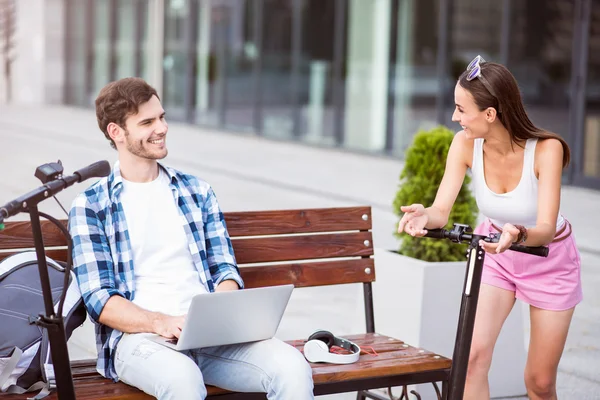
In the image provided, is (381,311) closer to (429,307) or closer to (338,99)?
(429,307)

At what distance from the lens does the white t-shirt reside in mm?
3588

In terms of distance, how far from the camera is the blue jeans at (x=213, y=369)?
3.25 m

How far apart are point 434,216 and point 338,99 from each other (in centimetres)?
1399

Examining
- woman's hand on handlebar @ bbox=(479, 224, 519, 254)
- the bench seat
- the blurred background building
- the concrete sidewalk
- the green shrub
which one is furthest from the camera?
the blurred background building

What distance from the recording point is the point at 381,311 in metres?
4.80

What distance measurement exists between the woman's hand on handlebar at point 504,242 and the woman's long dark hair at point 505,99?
1.76 ft

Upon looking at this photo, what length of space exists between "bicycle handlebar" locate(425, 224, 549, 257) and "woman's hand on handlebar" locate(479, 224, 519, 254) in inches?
0.7

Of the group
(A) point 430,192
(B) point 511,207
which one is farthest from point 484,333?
(A) point 430,192

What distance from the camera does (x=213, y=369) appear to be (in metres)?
3.50

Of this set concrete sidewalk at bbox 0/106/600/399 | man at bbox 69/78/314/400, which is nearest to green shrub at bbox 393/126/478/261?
concrete sidewalk at bbox 0/106/600/399

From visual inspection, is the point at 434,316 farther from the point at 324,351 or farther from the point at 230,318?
the point at 230,318

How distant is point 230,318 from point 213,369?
26 centimetres

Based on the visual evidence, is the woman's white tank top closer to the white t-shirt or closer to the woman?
the woman

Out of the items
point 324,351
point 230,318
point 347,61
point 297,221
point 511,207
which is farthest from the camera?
point 347,61
